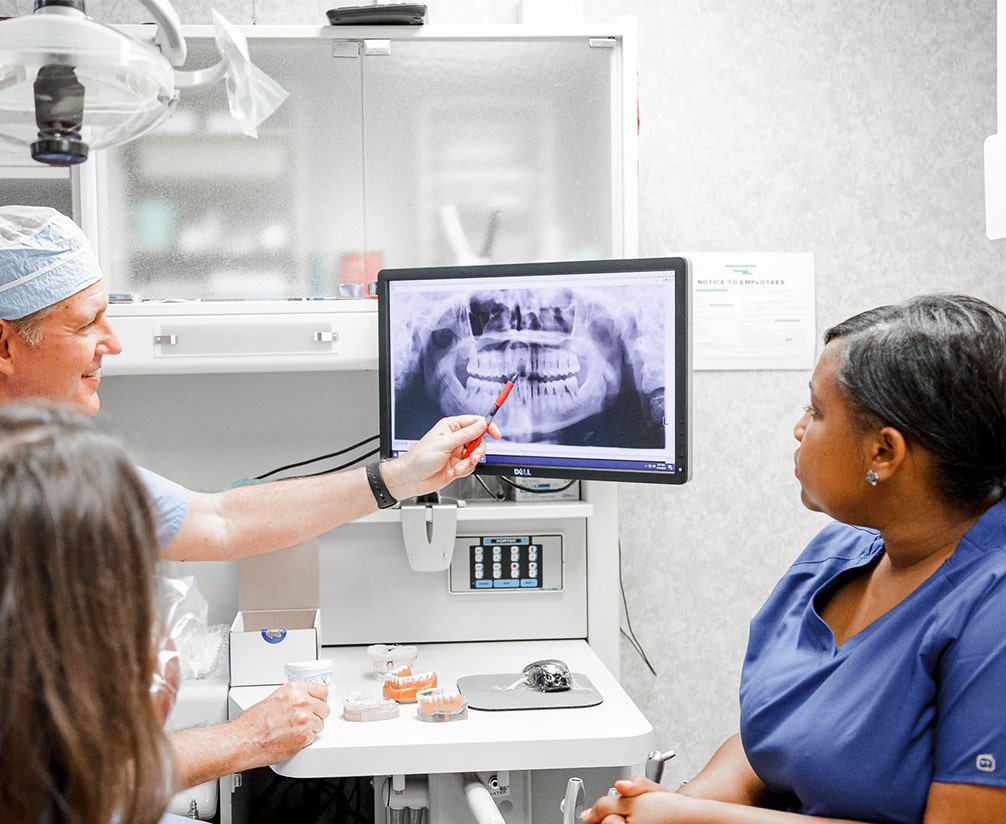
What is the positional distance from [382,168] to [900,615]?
1.36 metres

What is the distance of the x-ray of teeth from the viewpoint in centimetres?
178

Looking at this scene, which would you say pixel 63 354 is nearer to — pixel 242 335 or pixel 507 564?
pixel 242 335

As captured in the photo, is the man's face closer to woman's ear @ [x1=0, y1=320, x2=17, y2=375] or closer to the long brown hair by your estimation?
woman's ear @ [x1=0, y1=320, x2=17, y2=375]

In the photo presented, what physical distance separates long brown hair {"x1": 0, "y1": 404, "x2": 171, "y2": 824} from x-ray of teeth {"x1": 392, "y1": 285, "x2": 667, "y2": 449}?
48.8 inches

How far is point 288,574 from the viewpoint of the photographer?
2045 mm

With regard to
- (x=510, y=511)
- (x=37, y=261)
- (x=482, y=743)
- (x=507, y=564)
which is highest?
(x=37, y=261)

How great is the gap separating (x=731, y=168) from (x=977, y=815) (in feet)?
5.82

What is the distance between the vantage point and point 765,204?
8.42 ft

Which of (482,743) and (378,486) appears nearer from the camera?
(482,743)

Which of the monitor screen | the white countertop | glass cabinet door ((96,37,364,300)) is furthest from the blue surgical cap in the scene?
the white countertop

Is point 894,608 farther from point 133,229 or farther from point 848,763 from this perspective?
point 133,229

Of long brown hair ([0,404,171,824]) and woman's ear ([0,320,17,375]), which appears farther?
woman's ear ([0,320,17,375])

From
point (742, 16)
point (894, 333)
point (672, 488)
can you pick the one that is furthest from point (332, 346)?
point (742, 16)

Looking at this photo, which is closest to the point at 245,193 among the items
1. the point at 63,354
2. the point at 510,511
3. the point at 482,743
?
the point at 63,354
